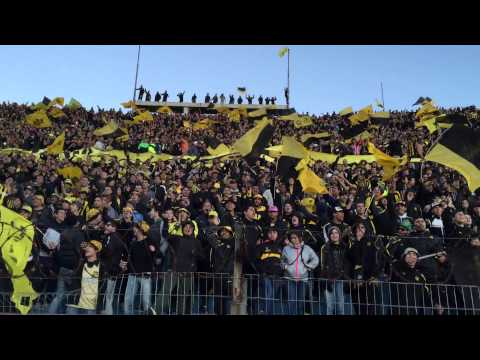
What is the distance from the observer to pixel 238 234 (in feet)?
17.2

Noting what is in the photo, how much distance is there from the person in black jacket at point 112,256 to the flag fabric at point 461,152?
195 inches

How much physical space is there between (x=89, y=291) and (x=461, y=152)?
19.1ft

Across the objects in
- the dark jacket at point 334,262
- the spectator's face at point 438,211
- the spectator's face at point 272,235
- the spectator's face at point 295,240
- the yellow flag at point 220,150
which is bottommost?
the dark jacket at point 334,262

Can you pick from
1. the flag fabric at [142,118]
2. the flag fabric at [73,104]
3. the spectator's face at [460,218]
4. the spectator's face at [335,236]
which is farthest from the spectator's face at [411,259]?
the flag fabric at [73,104]

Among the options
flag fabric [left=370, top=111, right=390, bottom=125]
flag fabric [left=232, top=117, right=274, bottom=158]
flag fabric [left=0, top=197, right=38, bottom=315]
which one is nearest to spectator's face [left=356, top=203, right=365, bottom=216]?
flag fabric [left=232, top=117, right=274, bottom=158]

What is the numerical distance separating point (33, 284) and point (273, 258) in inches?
132

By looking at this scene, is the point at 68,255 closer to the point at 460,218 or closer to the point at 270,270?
the point at 270,270

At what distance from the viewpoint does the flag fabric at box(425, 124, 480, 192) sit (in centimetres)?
630

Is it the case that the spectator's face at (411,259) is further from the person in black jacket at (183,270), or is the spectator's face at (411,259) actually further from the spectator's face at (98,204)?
the spectator's face at (98,204)

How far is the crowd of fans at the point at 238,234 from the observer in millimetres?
5656

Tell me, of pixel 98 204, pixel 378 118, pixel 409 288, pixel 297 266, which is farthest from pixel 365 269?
pixel 378 118
